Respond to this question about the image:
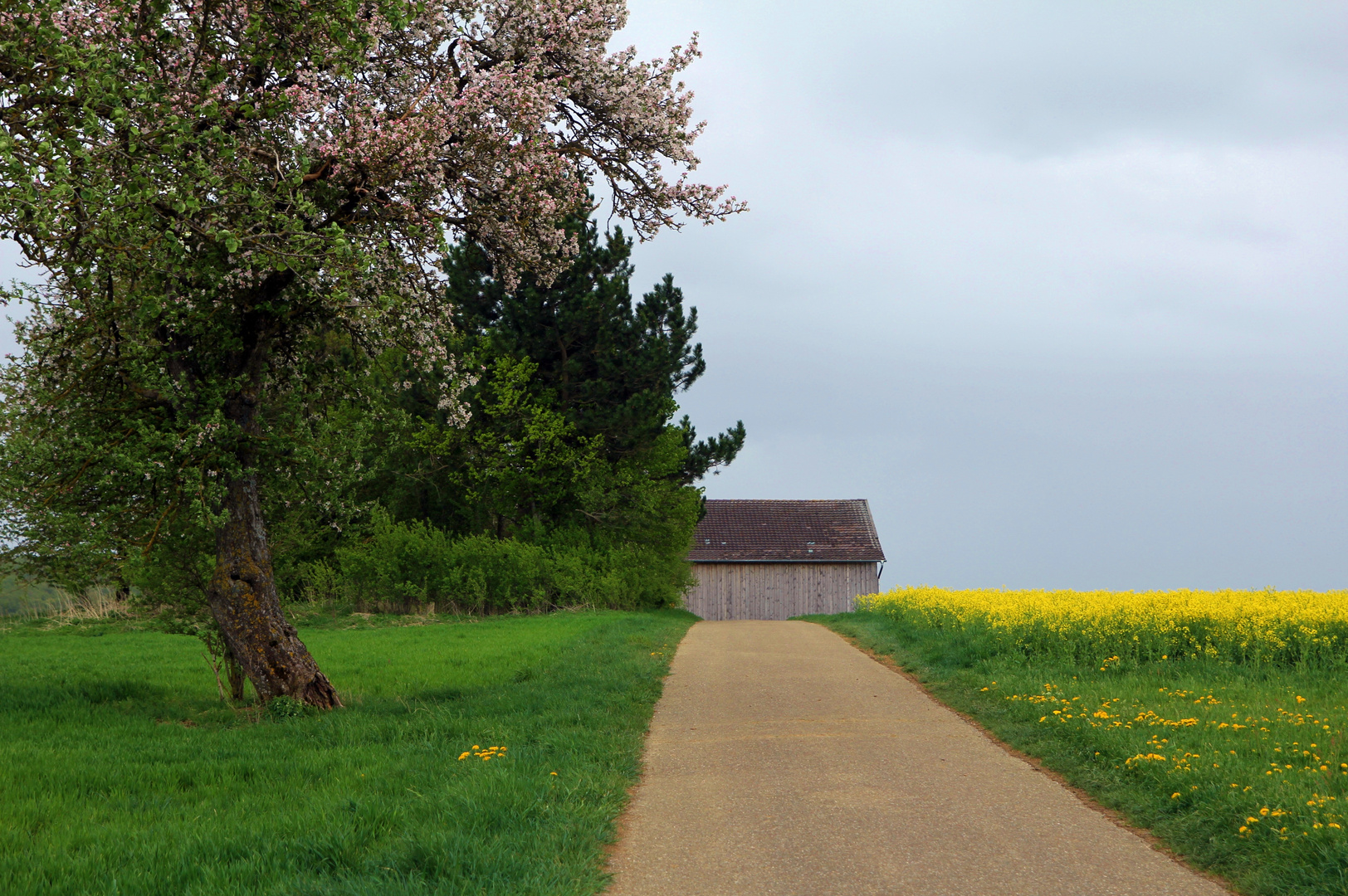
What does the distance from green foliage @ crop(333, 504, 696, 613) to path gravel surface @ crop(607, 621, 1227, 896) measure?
66.5 ft

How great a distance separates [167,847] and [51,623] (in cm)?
2639

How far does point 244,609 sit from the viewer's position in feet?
35.1

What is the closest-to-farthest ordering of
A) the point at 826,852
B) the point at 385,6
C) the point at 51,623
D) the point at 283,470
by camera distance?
the point at 826,852, the point at 385,6, the point at 283,470, the point at 51,623

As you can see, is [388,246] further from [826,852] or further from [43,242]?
[826,852]

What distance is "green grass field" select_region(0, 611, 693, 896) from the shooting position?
5.19 metres

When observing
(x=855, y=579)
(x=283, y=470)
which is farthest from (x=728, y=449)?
(x=283, y=470)

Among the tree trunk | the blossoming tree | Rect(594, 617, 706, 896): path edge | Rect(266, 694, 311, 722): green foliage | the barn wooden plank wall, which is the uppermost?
the blossoming tree

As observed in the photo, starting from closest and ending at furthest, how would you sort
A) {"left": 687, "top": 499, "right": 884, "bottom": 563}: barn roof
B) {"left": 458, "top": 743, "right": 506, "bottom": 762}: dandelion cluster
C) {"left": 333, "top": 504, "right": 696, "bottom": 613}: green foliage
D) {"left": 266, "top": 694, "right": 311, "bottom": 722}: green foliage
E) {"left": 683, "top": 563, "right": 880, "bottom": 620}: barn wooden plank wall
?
1. {"left": 458, "top": 743, "right": 506, "bottom": 762}: dandelion cluster
2. {"left": 266, "top": 694, "right": 311, "bottom": 722}: green foliage
3. {"left": 333, "top": 504, "right": 696, "bottom": 613}: green foliage
4. {"left": 683, "top": 563, "right": 880, "bottom": 620}: barn wooden plank wall
5. {"left": 687, "top": 499, "right": 884, "bottom": 563}: barn roof

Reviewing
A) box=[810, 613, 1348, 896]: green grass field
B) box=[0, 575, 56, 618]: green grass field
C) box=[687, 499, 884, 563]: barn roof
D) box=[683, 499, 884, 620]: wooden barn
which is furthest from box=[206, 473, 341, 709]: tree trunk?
box=[687, 499, 884, 563]: barn roof

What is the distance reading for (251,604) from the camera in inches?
421

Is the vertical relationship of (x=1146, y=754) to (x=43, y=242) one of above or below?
below

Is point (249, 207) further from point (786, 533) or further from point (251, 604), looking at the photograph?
point (786, 533)

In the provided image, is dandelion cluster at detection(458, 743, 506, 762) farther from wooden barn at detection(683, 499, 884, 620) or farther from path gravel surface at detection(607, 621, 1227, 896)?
wooden barn at detection(683, 499, 884, 620)

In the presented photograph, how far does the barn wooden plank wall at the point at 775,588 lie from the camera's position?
41.1 meters
